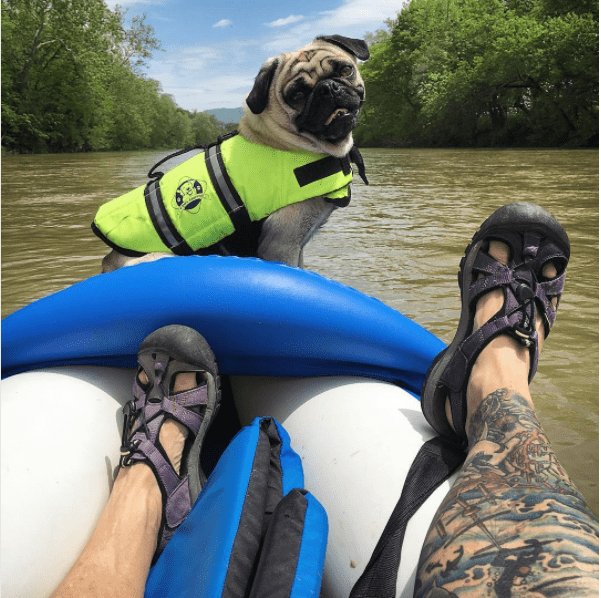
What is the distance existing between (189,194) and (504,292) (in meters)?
1.42

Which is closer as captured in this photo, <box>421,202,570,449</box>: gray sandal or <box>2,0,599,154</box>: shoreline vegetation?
<box>421,202,570,449</box>: gray sandal

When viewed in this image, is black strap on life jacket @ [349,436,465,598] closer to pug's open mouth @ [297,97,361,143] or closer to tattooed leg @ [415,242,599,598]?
tattooed leg @ [415,242,599,598]

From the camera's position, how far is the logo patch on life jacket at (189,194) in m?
2.33

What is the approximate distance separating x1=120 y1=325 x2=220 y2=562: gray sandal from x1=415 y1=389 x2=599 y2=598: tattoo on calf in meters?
0.64

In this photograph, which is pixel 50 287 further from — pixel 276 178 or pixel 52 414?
pixel 52 414

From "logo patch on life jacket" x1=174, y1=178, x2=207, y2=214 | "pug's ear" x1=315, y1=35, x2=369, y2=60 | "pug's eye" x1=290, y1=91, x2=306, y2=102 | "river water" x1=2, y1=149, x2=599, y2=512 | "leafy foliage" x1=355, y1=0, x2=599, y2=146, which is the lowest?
"river water" x1=2, y1=149, x2=599, y2=512

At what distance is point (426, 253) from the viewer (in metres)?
4.36

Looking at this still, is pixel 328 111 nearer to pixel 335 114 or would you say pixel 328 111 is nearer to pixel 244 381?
pixel 335 114

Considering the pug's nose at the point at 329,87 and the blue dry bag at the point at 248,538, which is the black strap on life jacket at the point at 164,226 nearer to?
the pug's nose at the point at 329,87

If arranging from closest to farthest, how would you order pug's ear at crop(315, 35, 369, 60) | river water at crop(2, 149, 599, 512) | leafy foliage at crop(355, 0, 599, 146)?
river water at crop(2, 149, 599, 512), pug's ear at crop(315, 35, 369, 60), leafy foliage at crop(355, 0, 599, 146)

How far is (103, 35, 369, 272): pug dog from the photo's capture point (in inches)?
102

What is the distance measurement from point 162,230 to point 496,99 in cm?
3078

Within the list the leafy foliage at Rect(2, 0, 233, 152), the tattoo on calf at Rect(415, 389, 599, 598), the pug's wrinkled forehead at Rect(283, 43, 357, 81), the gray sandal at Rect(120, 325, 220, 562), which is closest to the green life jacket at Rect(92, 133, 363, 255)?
the pug's wrinkled forehead at Rect(283, 43, 357, 81)

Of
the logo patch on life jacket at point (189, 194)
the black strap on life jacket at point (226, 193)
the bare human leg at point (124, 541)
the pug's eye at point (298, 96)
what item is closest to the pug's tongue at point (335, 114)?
the pug's eye at point (298, 96)
